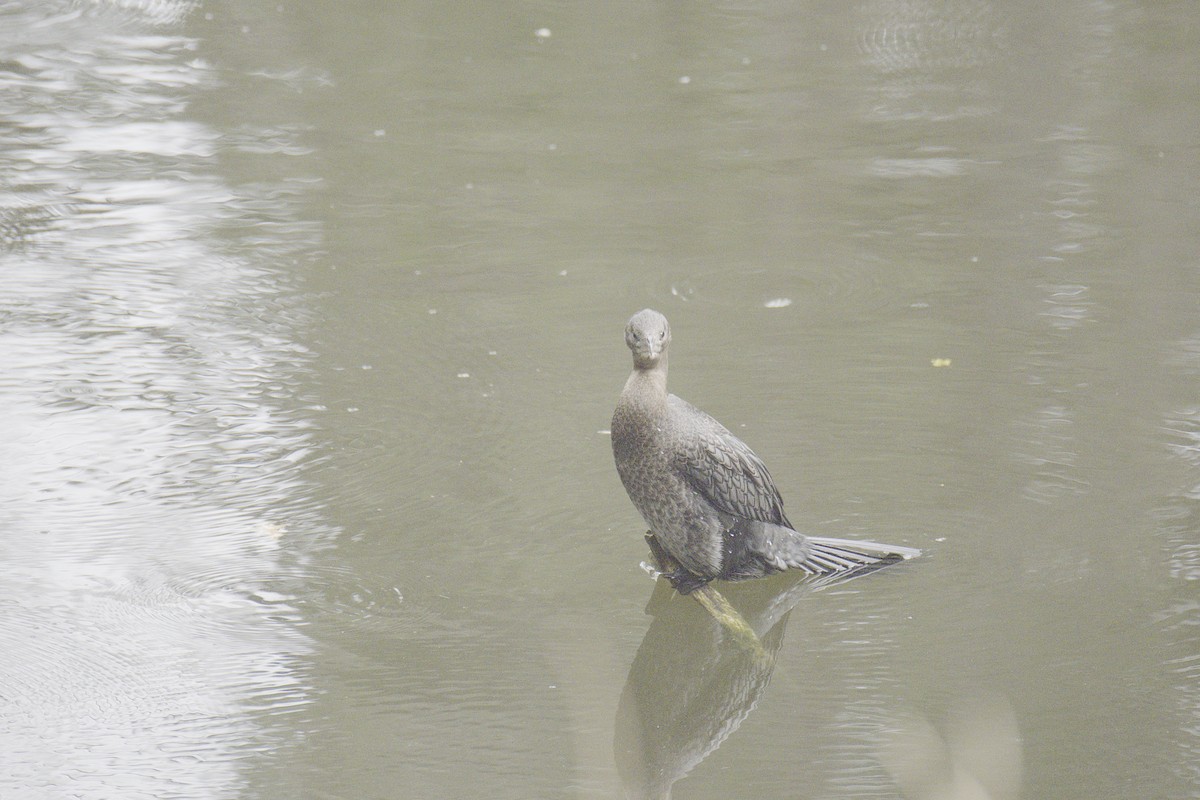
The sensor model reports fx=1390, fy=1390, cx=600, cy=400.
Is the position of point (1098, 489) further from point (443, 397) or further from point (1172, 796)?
point (443, 397)

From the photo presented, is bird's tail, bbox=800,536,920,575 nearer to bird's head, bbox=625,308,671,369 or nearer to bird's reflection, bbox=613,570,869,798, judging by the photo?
bird's reflection, bbox=613,570,869,798

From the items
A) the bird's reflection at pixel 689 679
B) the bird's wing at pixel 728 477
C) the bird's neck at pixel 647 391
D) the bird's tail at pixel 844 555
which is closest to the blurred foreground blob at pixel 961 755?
the bird's reflection at pixel 689 679

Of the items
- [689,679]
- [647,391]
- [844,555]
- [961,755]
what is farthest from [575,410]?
[961,755]

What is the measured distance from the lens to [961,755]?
128 inches

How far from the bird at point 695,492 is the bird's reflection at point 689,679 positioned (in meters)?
0.09

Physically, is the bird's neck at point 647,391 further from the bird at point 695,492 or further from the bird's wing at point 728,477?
the bird's wing at point 728,477

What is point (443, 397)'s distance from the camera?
5191mm

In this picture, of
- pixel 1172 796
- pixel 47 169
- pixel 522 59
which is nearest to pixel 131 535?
pixel 1172 796

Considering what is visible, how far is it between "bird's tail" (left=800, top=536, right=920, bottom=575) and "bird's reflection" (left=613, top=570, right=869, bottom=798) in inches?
1.4

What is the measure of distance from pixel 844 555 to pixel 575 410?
134 centimetres

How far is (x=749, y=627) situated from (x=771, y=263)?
9.12 ft

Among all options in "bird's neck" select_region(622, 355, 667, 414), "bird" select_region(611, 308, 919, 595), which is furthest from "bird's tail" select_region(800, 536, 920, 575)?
"bird's neck" select_region(622, 355, 667, 414)

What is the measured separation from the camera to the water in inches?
→ 134

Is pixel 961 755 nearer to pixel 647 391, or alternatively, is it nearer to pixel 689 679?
pixel 689 679
